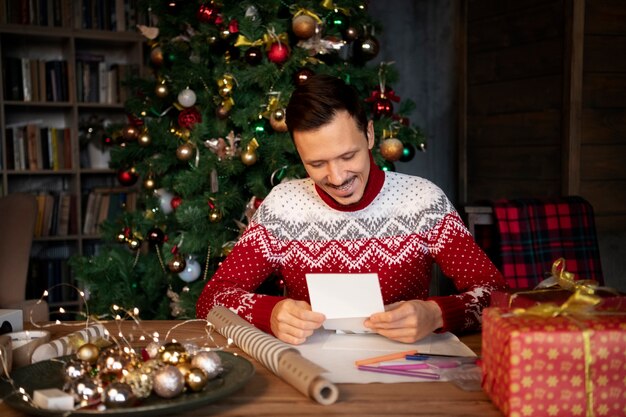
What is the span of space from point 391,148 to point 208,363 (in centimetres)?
164

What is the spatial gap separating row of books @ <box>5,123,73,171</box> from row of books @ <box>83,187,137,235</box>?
247 millimetres

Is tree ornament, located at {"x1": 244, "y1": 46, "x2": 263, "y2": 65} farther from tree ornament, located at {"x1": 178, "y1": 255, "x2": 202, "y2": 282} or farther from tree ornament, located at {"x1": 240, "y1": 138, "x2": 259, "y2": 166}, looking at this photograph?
tree ornament, located at {"x1": 178, "y1": 255, "x2": 202, "y2": 282}

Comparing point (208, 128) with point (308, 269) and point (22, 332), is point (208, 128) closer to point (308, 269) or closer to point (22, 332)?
point (308, 269)

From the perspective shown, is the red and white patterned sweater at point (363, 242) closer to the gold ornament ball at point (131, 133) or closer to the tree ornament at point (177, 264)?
the tree ornament at point (177, 264)

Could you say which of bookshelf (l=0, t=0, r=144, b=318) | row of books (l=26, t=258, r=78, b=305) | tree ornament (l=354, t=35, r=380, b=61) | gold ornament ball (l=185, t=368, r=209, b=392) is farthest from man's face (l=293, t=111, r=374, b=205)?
row of books (l=26, t=258, r=78, b=305)

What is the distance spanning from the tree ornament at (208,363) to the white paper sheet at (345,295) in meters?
0.33

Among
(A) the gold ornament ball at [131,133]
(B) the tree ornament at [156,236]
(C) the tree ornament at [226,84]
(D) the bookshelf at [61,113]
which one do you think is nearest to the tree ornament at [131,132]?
(A) the gold ornament ball at [131,133]

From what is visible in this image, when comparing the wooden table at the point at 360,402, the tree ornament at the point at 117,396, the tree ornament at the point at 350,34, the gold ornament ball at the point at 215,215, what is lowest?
the wooden table at the point at 360,402

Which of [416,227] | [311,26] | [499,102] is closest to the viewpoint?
[416,227]

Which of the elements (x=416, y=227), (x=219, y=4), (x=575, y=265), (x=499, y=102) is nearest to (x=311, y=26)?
(x=219, y=4)

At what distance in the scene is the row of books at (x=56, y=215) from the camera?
4.59 meters

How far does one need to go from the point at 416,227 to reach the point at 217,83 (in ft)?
3.70

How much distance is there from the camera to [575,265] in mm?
2312

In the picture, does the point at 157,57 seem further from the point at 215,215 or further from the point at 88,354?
the point at 88,354
